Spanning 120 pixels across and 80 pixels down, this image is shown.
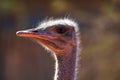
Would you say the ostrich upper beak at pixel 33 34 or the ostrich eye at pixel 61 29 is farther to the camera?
the ostrich eye at pixel 61 29

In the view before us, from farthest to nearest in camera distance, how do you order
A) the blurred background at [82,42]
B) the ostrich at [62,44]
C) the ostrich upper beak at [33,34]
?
the blurred background at [82,42] → the ostrich at [62,44] → the ostrich upper beak at [33,34]

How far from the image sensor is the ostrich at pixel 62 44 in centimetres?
395

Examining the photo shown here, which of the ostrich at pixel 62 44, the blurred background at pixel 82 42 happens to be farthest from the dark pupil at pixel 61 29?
the blurred background at pixel 82 42

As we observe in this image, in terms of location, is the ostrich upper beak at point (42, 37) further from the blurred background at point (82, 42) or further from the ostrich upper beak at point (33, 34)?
the blurred background at point (82, 42)

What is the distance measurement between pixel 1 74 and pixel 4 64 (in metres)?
0.12

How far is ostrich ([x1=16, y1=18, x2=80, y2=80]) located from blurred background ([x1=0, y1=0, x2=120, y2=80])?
11.2 feet

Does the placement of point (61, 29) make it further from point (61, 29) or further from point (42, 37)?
point (42, 37)

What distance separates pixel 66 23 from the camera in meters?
4.02

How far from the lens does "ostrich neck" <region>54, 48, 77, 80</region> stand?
4008 mm

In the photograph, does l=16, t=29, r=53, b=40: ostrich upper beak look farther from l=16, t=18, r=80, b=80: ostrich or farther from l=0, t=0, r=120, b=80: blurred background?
l=0, t=0, r=120, b=80: blurred background

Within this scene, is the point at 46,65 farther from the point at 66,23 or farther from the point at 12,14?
the point at 66,23

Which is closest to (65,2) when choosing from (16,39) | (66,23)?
(16,39)

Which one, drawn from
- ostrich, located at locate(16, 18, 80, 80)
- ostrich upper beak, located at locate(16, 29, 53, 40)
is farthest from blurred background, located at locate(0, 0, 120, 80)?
ostrich upper beak, located at locate(16, 29, 53, 40)

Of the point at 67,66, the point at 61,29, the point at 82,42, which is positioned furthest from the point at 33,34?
the point at 82,42
